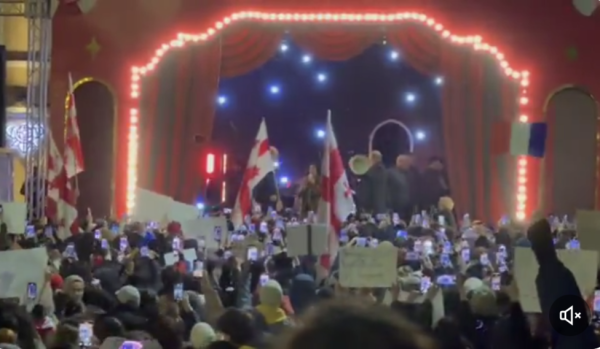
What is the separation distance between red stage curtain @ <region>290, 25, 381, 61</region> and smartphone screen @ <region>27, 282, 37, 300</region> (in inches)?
426

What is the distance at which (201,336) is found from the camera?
20.2ft

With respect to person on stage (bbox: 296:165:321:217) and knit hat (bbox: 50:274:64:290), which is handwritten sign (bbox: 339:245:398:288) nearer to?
knit hat (bbox: 50:274:64:290)

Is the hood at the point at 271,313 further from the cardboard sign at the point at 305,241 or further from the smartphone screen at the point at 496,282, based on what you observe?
the cardboard sign at the point at 305,241

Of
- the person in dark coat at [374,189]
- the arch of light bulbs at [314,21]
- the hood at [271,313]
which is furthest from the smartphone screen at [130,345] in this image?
the arch of light bulbs at [314,21]

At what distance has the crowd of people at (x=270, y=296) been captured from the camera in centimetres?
393

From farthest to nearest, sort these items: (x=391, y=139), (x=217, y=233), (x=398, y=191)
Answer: (x=391, y=139), (x=398, y=191), (x=217, y=233)

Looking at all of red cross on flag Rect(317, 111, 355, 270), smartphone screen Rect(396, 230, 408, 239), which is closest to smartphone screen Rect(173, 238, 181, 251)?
red cross on flag Rect(317, 111, 355, 270)

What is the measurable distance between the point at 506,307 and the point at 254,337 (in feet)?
6.39

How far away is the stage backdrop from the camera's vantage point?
17453 millimetres

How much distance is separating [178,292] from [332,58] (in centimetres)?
1040

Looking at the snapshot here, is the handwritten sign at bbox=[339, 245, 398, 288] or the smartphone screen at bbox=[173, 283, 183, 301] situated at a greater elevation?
the handwritten sign at bbox=[339, 245, 398, 288]

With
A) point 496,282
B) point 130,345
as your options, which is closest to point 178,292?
point 130,345

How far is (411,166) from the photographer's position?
666 inches

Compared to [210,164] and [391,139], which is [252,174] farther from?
[391,139]
